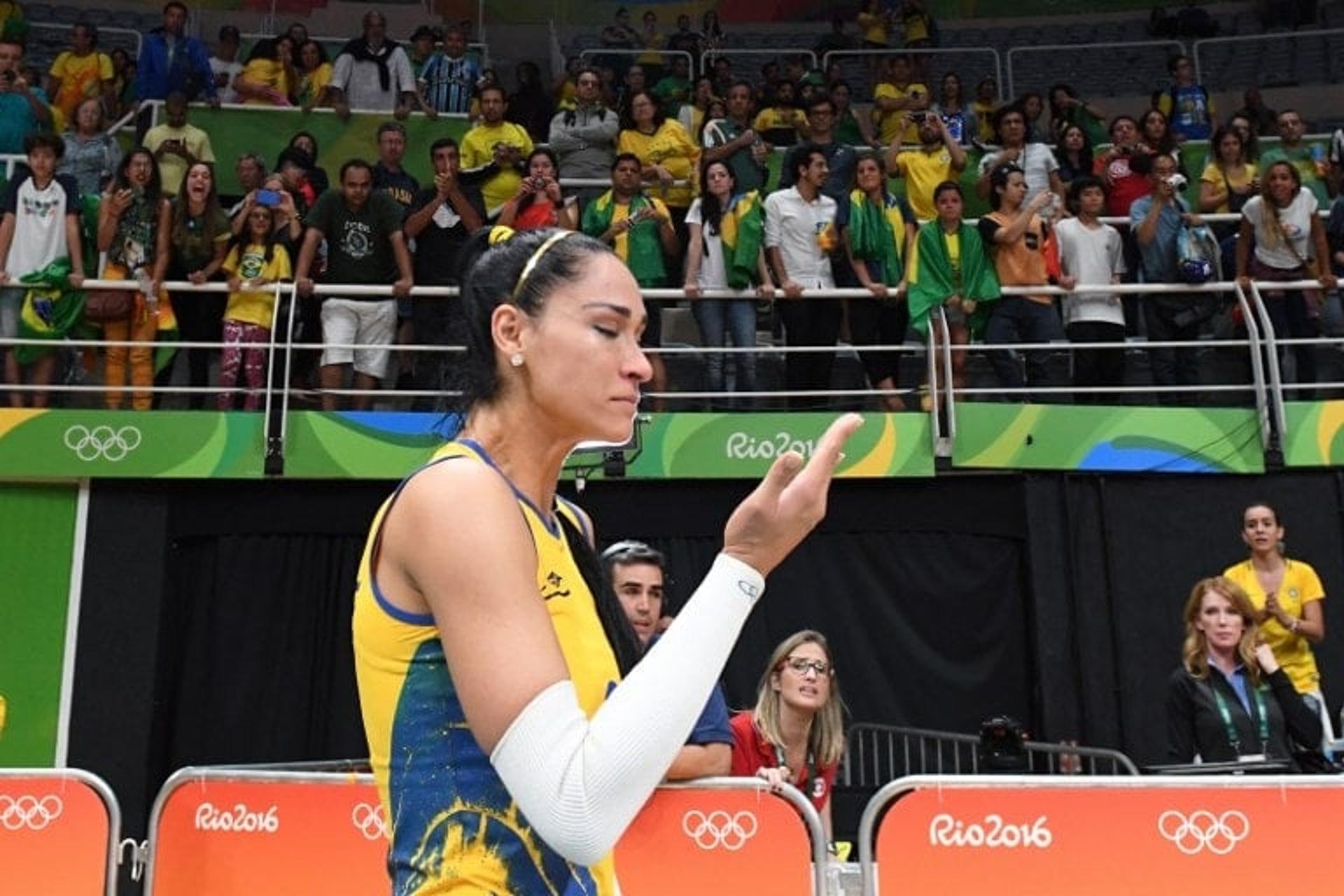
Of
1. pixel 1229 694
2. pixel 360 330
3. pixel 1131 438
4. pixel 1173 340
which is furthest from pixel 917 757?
pixel 360 330

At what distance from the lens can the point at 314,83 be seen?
47.6ft

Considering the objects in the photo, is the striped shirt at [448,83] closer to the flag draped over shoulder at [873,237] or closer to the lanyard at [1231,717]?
the flag draped over shoulder at [873,237]

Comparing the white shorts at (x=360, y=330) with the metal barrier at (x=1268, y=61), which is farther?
the metal barrier at (x=1268, y=61)

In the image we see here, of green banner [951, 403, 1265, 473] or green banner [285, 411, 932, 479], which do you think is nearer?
green banner [285, 411, 932, 479]

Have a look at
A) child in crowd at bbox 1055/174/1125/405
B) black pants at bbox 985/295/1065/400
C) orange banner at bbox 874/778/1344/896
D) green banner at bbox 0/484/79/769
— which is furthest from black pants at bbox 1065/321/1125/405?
green banner at bbox 0/484/79/769

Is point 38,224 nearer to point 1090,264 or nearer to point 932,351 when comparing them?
point 932,351

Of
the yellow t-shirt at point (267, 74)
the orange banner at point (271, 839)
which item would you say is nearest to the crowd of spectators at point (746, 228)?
the yellow t-shirt at point (267, 74)

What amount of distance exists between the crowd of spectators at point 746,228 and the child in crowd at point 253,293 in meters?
0.02

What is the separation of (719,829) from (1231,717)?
2.88m

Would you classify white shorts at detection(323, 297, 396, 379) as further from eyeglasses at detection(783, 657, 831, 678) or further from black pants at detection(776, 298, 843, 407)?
eyeglasses at detection(783, 657, 831, 678)

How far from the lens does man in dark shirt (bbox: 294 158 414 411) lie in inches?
426

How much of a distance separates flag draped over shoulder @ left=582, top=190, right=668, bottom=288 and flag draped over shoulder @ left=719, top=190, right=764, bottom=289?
435 millimetres

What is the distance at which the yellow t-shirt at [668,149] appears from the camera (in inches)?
480

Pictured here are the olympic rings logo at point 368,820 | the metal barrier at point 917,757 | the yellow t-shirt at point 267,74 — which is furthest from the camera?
the yellow t-shirt at point 267,74
